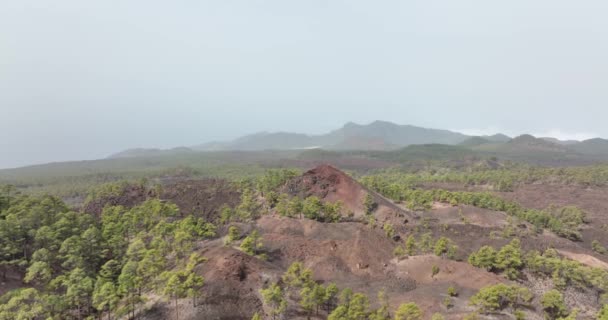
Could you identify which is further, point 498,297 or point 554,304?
point 554,304

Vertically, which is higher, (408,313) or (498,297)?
(408,313)

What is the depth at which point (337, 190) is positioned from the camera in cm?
7788

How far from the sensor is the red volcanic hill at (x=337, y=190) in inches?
2813

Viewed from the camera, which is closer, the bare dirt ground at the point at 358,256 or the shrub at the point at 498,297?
the shrub at the point at 498,297

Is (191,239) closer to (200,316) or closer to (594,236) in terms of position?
(200,316)

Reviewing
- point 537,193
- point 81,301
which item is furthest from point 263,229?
point 537,193

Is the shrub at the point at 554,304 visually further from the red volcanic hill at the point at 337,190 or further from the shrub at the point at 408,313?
the red volcanic hill at the point at 337,190

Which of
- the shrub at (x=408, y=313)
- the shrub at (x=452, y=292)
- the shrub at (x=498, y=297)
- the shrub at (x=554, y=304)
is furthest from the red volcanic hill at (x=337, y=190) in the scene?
the shrub at (x=408, y=313)

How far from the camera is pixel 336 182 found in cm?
7969

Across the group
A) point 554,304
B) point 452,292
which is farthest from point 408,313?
point 554,304

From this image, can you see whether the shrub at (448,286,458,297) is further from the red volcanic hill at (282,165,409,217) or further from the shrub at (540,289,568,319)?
the red volcanic hill at (282,165,409,217)

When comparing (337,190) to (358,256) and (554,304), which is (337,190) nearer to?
(358,256)

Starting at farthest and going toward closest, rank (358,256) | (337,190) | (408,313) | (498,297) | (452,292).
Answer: (337,190), (358,256), (452,292), (498,297), (408,313)

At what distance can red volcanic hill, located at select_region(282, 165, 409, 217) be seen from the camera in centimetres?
7144
